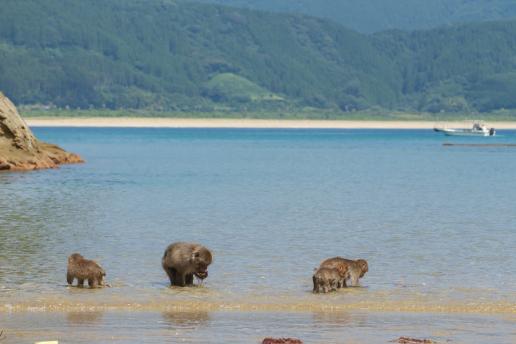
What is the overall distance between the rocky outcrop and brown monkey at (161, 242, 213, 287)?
49.9 m

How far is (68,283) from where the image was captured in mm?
26188

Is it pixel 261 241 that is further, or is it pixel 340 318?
pixel 261 241

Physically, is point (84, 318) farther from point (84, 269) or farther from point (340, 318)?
point (340, 318)

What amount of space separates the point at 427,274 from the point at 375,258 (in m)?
3.17

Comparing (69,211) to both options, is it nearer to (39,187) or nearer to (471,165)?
(39,187)

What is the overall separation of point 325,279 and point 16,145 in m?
54.3

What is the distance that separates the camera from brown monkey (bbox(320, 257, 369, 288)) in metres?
25.8

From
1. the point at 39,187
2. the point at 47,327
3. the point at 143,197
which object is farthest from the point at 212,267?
the point at 39,187

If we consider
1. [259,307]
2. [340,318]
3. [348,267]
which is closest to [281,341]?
[340,318]

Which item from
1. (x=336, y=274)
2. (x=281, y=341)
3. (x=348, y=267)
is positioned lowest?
(x=281, y=341)

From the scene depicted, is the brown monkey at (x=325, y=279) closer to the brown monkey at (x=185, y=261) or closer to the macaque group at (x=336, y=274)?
the macaque group at (x=336, y=274)

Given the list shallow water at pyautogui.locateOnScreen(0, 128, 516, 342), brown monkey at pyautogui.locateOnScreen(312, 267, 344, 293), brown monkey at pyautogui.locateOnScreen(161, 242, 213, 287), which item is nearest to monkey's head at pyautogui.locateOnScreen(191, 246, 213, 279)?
brown monkey at pyautogui.locateOnScreen(161, 242, 213, 287)

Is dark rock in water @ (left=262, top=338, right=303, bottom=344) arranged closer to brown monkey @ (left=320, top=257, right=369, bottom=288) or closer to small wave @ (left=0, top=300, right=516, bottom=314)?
small wave @ (left=0, top=300, right=516, bottom=314)

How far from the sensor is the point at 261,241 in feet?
119
